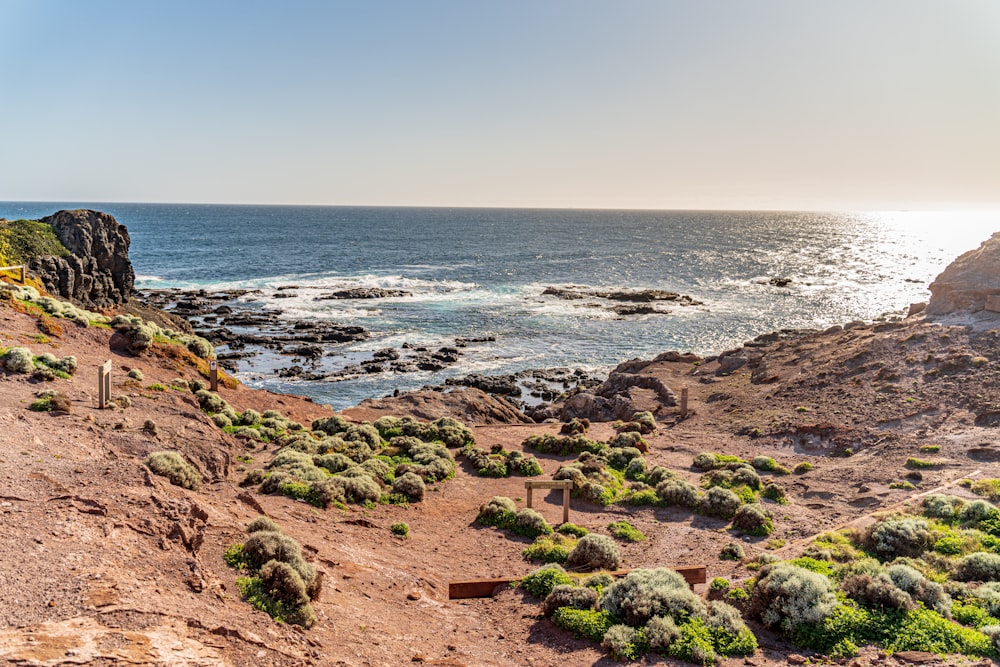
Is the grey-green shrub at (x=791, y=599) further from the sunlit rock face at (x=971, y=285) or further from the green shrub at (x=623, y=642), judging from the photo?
the sunlit rock face at (x=971, y=285)

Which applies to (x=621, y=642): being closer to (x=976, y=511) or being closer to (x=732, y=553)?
(x=732, y=553)

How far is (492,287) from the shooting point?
84.7 meters

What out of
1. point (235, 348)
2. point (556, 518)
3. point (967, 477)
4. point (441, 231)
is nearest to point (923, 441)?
point (967, 477)

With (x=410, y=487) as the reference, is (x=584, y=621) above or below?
above

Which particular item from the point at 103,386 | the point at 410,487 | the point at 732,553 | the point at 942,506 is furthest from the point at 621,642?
the point at 103,386

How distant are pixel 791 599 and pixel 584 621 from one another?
13.0ft

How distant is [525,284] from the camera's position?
87375 mm

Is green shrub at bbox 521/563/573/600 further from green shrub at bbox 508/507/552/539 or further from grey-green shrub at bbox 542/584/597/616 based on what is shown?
green shrub at bbox 508/507/552/539

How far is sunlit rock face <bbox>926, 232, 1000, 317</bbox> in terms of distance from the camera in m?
35.0

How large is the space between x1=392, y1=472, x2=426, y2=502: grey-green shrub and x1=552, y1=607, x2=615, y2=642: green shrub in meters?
8.16

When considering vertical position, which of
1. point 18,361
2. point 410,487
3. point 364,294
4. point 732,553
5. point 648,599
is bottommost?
point 732,553

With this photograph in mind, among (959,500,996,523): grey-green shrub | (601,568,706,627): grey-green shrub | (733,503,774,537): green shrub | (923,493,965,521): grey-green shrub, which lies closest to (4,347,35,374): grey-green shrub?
(601,568,706,627): grey-green shrub

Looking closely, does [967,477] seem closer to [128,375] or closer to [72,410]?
[72,410]

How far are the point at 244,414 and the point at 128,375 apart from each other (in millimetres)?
4491
